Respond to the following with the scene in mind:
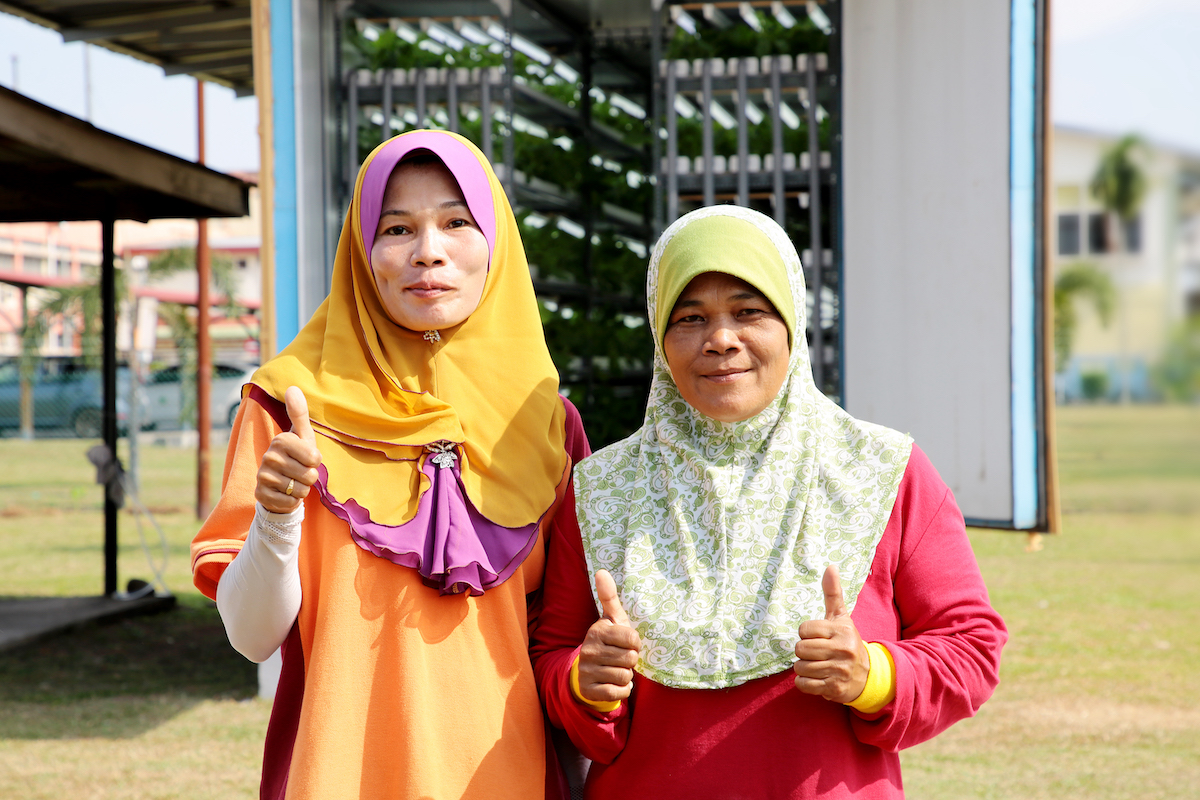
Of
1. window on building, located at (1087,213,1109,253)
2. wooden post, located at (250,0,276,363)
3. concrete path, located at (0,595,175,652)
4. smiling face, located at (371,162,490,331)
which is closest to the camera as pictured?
window on building, located at (1087,213,1109,253)

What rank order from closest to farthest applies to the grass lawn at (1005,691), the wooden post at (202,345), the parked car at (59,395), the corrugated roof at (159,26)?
the grass lawn at (1005,691) < the corrugated roof at (159,26) < the wooden post at (202,345) < the parked car at (59,395)

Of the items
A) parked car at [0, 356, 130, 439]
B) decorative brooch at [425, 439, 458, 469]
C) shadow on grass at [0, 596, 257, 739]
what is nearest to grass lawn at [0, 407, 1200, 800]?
shadow on grass at [0, 596, 257, 739]

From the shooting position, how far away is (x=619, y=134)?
6.32 metres

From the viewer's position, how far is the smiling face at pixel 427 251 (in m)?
1.75

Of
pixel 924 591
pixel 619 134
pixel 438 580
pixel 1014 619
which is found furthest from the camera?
pixel 1014 619

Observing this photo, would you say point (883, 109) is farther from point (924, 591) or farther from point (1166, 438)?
point (1166, 438)

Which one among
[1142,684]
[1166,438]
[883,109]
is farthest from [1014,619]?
[1166,438]

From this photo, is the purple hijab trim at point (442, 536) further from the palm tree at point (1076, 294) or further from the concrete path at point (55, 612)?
the concrete path at point (55, 612)

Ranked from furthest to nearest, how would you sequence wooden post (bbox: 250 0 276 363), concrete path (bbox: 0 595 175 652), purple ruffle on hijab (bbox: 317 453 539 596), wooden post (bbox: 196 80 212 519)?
1. wooden post (bbox: 196 80 212 519)
2. concrete path (bbox: 0 595 175 652)
3. wooden post (bbox: 250 0 276 363)
4. purple ruffle on hijab (bbox: 317 453 539 596)

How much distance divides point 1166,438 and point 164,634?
21.4 ft

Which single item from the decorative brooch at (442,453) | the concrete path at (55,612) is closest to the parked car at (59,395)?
the concrete path at (55,612)

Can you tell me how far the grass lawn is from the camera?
3.84m

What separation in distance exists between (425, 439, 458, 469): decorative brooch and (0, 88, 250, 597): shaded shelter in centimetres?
355

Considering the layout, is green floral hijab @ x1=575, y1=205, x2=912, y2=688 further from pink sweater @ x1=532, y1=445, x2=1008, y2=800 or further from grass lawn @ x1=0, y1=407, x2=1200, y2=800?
grass lawn @ x1=0, y1=407, x2=1200, y2=800
